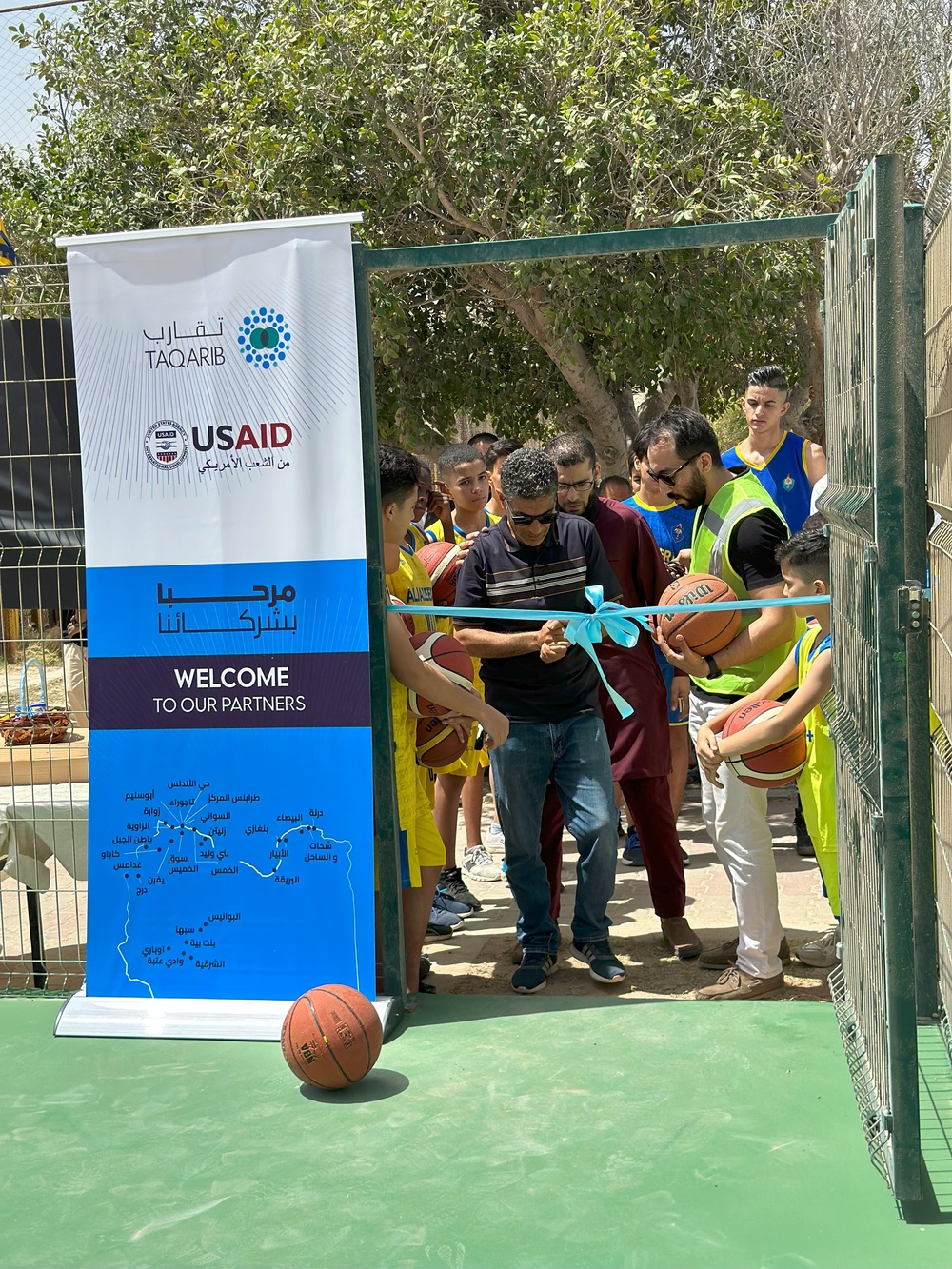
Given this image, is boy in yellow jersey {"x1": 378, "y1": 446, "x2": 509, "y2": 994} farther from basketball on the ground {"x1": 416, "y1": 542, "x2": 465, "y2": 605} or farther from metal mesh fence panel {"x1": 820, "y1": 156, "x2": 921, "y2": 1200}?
metal mesh fence panel {"x1": 820, "y1": 156, "x2": 921, "y2": 1200}

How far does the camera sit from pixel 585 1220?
316cm

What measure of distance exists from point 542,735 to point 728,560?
1034 mm

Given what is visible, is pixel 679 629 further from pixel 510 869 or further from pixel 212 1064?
pixel 212 1064

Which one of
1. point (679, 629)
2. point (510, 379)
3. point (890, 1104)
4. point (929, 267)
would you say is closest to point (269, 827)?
point (679, 629)

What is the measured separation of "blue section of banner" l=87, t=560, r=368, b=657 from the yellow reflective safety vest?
153cm

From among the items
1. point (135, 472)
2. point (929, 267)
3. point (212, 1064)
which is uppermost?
point (929, 267)

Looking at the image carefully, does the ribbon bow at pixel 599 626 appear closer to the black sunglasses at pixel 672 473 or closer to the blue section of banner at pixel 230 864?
the black sunglasses at pixel 672 473

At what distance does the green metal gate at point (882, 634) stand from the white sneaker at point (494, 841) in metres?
3.91

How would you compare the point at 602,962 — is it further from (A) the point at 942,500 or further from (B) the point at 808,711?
(A) the point at 942,500

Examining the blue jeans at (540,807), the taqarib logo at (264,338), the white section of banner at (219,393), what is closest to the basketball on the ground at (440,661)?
the blue jeans at (540,807)

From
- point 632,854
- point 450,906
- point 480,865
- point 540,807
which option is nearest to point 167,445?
point 540,807

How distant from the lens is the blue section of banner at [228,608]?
448 cm

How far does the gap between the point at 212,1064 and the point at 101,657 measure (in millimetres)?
1516

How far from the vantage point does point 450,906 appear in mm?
6281
